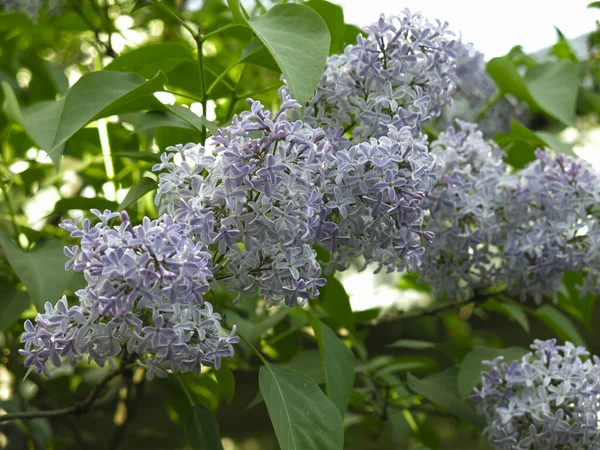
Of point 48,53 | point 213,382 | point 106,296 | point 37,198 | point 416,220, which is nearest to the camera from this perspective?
point 106,296

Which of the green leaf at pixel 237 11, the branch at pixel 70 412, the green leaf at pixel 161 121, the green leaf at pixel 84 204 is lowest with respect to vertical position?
the branch at pixel 70 412

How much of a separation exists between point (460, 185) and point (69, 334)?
56 centimetres

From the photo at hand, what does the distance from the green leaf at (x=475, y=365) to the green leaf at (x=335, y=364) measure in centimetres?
17

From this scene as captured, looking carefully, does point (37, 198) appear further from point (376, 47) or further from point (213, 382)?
point (376, 47)

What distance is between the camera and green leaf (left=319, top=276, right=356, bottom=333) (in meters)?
0.97

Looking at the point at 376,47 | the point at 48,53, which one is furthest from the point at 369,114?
the point at 48,53

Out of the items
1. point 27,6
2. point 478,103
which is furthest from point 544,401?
point 27,6

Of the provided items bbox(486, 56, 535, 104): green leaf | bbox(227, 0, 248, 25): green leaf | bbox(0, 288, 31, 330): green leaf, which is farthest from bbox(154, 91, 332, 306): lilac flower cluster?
bbox(486, 56, 535, 104): green leaf

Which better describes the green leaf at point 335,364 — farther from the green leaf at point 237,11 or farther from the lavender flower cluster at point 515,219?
Answer: the green leaf at point 237,11

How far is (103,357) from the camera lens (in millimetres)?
619

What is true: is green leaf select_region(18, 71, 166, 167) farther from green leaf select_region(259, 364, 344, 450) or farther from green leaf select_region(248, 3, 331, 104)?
green leaf select_region(259, 364, 344, 450)

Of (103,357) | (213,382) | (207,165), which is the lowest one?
(213,382)

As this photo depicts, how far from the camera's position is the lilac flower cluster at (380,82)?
30.5 inches

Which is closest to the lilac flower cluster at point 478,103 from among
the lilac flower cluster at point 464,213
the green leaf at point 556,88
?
the green leaf at point 556,88
